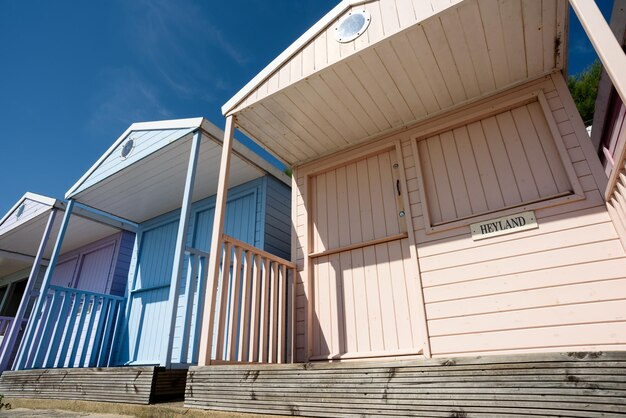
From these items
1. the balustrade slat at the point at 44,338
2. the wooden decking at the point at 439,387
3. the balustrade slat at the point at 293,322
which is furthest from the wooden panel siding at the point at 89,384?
the balustrade slat at the point at 293,322

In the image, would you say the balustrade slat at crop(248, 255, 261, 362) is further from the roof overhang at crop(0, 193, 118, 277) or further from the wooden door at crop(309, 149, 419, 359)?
the roof overhang at crop(0, 193, 118, 277)

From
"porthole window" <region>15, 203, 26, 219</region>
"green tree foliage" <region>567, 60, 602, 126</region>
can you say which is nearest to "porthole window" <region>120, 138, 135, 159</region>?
"porthole window" <region>15, 203, 26, 219</region>

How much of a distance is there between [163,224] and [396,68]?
4393 mm

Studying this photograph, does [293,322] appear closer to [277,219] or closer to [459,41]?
[277,219]

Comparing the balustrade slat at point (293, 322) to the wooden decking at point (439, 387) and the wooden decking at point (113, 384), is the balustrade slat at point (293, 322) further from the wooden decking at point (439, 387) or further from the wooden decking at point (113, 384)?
the wooden decking at point (439, 387)

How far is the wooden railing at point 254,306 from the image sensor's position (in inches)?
91.0

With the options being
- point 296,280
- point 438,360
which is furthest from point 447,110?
point 438,360

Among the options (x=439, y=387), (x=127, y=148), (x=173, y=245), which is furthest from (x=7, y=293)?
(x=439, y=387)

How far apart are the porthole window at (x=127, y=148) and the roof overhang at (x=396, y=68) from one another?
202 cm

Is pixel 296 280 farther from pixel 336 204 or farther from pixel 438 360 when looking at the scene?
pixel 438 360

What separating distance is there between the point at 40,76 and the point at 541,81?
9.97 meters

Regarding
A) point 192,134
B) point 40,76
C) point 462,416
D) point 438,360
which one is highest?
point 40,76

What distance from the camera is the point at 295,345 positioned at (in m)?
2.98

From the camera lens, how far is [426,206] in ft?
9.25
